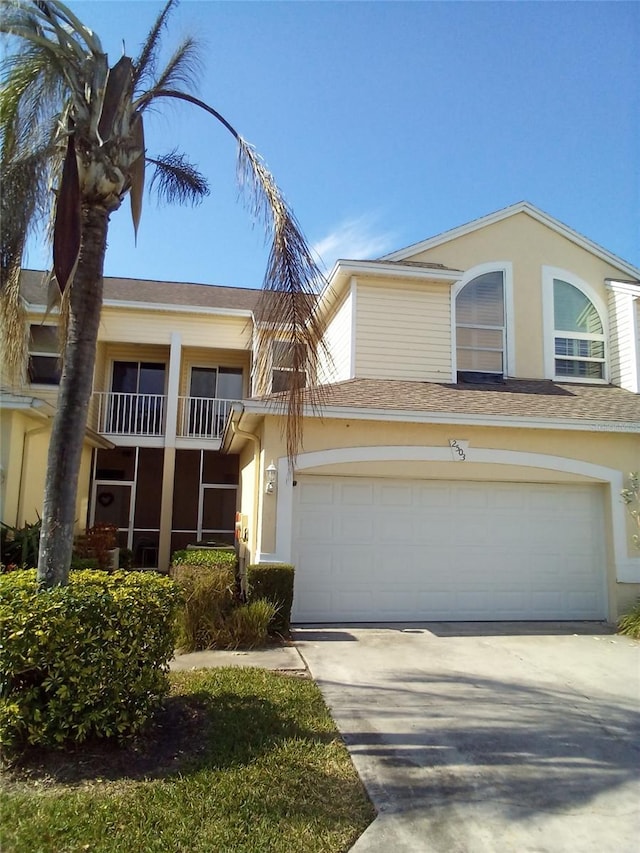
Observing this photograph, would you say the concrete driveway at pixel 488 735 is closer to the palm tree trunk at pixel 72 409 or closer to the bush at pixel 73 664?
the bush at pixel 73 664

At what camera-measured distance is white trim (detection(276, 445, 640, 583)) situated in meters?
8.76

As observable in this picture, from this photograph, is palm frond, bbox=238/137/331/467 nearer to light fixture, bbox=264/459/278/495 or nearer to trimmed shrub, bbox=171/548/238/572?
light fixture, bbox=264/459/278/495

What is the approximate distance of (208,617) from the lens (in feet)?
24.8

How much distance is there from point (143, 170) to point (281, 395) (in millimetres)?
2676

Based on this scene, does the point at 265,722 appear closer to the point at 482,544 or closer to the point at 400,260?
the point at 482,544

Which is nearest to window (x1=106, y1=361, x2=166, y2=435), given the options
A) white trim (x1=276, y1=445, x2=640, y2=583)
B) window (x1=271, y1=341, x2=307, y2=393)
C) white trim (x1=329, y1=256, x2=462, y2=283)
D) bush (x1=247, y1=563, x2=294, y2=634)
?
white trim (x1=329, y1=256, x2=462, y2=283)

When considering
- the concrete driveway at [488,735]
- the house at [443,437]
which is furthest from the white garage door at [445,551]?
the concrete driveway at [488,735]

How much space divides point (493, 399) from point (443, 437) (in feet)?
4.95

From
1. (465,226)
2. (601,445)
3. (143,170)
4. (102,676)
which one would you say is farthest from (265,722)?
(465,226)

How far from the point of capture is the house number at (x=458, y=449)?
949 cm

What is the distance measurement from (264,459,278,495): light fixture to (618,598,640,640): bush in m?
5.65

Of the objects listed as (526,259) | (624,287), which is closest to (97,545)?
(526,259)

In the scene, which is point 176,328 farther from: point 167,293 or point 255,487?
point 255,487

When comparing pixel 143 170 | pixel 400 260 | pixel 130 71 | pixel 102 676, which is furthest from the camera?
pixel 400 260
